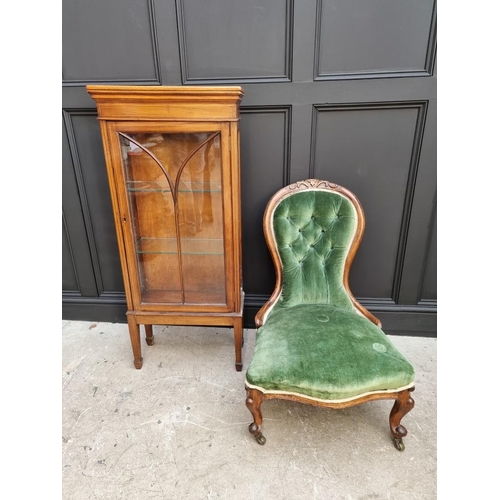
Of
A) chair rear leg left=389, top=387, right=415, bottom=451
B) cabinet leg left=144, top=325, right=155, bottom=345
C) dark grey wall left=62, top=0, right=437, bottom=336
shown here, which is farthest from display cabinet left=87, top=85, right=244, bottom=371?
chair rear leg left=389, top=387, right=415, bottom=451

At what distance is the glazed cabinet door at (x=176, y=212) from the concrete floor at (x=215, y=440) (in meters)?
0.41

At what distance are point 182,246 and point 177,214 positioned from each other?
0.17 m

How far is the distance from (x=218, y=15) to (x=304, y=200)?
98 centimetres

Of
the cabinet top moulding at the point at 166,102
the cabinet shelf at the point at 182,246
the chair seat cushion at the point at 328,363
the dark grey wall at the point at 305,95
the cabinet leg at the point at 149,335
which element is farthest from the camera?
the cabinet leg at the point at 149,335

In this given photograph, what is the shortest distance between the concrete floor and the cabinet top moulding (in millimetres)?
1267

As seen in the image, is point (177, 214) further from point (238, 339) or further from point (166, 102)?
point (238, 339)

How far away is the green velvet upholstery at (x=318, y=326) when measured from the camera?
118 cm

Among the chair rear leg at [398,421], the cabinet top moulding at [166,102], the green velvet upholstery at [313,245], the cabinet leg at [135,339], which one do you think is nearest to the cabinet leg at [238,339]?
the green velvet upholstery at [313,245]

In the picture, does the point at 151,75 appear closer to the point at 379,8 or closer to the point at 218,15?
the point at 218,15

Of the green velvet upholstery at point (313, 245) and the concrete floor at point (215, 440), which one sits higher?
the green velvet upholstery at point (313, 245)

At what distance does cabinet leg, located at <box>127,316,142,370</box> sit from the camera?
1694mm

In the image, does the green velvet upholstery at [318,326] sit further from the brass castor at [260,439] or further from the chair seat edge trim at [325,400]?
the brass castor at [260,439]

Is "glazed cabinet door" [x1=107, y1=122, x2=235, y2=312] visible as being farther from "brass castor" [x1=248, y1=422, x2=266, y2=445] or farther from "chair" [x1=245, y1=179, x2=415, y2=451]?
"brass castor" [x1=248, y1=422, x2=266, y2=445]

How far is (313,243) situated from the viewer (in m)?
1.62
